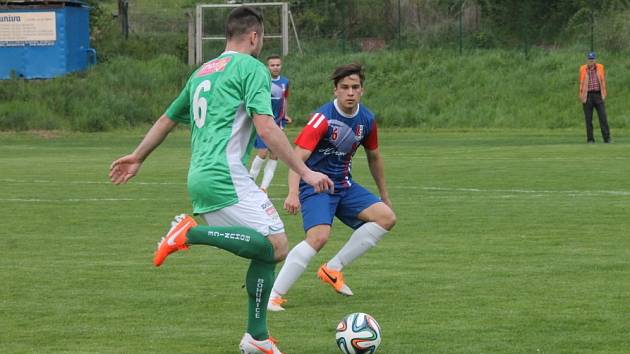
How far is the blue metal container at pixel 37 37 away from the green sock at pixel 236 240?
34.7 m

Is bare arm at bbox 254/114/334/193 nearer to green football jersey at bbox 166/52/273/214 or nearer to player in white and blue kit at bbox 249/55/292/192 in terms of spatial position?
green football jersey at bbox 166/52/273/214

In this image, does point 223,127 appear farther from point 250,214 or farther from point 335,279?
point 335,279

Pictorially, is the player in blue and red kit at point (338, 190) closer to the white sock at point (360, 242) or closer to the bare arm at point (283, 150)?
the white sock at point (360, 242)

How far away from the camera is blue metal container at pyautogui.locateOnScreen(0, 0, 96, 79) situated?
A: 40594mm

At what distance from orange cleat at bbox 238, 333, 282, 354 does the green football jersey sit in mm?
771

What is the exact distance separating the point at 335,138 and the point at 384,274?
1.53 metres

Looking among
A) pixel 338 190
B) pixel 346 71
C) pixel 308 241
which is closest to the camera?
pixel 346 71

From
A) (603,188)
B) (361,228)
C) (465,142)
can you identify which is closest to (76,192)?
(603,188)

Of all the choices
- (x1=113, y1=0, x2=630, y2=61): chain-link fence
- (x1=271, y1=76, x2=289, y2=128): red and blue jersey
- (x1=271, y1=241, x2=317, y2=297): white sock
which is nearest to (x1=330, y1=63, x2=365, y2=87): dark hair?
(x1=271, y1=241, x2=317, y2=297): white sock

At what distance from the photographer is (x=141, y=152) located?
23.7 feet

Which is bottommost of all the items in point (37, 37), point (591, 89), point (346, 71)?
point (591, 89)

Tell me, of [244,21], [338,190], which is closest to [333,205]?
[338,190]

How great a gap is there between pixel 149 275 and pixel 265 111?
155 inches

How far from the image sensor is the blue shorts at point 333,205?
30.2 feet
